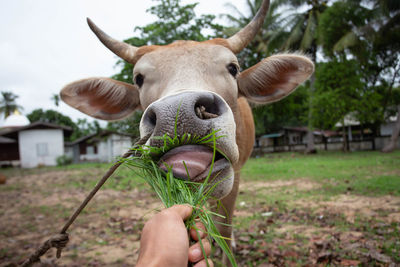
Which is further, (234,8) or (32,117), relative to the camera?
(32,117)

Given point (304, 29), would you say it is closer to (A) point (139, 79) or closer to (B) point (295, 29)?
(B) point (295, 29)

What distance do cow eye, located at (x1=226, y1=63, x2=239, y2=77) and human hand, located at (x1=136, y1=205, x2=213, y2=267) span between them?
1.64 metres

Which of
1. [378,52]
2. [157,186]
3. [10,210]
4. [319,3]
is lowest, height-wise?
[10,210]

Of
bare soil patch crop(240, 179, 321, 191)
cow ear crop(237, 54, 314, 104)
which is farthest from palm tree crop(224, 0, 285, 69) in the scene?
cow ear crop(237, 54, 314, 104)

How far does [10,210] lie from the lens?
664cm

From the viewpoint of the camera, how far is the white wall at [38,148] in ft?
81.8

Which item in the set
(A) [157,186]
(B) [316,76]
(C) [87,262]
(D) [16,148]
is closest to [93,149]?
(D) [16,148]

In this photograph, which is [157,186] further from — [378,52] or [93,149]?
[93,149]

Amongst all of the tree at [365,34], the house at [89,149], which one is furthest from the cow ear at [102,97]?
the house at [89,149]

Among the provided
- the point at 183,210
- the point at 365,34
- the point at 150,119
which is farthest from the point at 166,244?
the point at 365,34

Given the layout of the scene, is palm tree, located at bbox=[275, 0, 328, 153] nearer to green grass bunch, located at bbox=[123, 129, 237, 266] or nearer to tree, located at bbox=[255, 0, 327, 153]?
tree, located at bbox=[255, 0, 327, 153]

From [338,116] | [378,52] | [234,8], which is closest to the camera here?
[338,116]

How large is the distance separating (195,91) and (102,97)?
171 cm

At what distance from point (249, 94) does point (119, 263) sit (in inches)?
104
